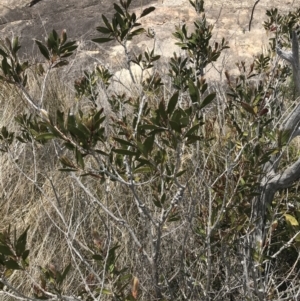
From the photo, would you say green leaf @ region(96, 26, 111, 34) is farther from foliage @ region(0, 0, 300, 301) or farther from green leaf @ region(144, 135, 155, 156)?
green leaf @ region(144, 135, 155, 156)

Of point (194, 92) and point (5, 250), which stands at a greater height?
point (194, 92)

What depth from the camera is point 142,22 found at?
423 centimetres

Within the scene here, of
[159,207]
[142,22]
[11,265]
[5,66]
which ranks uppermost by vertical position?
[5,66]


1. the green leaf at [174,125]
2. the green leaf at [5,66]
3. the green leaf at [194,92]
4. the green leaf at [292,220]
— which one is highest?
the green leaf at [5,66]

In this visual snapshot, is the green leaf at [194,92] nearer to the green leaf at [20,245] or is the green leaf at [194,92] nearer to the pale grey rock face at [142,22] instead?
the green leaf at [20,245]

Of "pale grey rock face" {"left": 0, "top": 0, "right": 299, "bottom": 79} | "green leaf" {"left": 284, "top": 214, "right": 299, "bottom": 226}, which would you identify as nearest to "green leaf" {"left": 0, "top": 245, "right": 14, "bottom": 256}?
"green leaf" {"left": 284, "top": 214, "right": 299, "bottom": 226}

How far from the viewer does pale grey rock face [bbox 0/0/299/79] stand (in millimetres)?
3760

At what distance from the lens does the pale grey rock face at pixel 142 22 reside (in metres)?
3.76

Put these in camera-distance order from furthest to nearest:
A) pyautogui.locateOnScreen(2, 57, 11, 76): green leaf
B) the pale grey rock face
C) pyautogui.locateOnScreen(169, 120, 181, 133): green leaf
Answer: the pale grey rock face
pyautogui.locateOnScreen(2, 57, 11, 76): green leaf
pyautogui.locateOnScreen(169, 120, 181, 133): green leaf

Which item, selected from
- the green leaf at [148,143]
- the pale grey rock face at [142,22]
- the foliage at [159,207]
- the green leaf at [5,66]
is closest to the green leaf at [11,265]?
the foliage at [159,207]

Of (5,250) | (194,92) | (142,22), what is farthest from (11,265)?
(142,22)

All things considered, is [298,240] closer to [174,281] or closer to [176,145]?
[174,281]

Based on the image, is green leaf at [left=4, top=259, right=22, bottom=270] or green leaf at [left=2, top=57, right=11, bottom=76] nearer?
green leaf at [left=4, top=259, right=22, bottom=270]

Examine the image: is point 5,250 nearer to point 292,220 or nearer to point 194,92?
point 194,92
